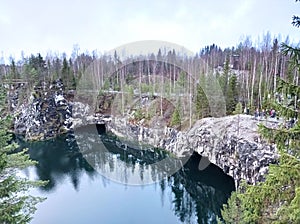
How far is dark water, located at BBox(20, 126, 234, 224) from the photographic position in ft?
55.3

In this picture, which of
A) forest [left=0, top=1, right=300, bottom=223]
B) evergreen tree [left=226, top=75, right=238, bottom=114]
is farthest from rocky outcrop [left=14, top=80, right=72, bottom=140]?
evergreen tree [left=226, top=75, right=238, bottom=114]

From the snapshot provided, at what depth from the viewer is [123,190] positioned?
2038cm

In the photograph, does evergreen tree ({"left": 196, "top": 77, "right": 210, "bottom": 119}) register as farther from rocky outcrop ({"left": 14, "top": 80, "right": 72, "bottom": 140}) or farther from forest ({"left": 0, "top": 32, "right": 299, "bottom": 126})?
rocky outcrop ({"left": 14, "top": 80, "right": 72, "bottom": 140})

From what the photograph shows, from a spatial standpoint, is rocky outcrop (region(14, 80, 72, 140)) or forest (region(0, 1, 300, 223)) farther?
rocky outcrop (region(14, 80, 72, 140))

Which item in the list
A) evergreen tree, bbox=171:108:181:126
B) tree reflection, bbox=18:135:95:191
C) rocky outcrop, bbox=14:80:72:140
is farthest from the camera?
rocky outcrop, bbox=14:80:72:140

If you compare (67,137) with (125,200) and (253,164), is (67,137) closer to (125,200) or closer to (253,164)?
(125,200)

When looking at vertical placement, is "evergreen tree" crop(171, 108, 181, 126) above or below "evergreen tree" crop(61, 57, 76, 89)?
below

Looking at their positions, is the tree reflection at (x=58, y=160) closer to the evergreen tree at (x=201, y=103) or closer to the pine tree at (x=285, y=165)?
the evergreen tree at (x=201, y=103)

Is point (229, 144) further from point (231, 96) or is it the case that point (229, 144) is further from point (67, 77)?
point (67, 77)

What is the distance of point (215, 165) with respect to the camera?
923 inches

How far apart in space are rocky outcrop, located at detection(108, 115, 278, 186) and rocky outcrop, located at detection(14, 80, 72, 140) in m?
14.1

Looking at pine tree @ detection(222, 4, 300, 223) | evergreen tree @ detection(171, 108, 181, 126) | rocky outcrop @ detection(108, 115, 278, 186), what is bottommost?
rocky outcrop @ detection(108, 115, 278, 186)

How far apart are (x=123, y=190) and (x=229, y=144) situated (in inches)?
344

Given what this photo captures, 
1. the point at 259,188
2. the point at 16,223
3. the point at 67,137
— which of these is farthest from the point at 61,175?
the point at 259,188
